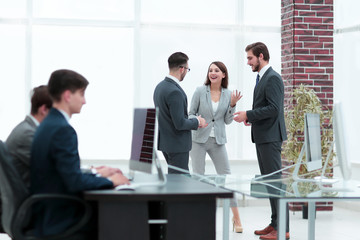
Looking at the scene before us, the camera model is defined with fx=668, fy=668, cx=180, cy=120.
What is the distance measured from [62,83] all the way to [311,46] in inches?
193

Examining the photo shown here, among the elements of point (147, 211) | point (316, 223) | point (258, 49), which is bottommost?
point (316, 223)

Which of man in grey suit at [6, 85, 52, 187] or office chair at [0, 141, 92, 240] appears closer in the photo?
office chair at [0, 141, 92, 240]

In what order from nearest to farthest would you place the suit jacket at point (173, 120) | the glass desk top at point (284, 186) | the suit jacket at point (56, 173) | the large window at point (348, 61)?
the suit jacket at point (56, 173), the glass desk top at point (284, 186), the suit jacket at point (173, 120), the large window at point (348, 61)

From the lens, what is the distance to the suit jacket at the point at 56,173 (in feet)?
10.0

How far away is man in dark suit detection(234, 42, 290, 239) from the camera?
5.55 metres

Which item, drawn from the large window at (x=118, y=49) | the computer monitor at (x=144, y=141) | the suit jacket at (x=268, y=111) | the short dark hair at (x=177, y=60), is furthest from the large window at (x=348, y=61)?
the computer monitor at (x=144, y=141)

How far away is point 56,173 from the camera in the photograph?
315 cm

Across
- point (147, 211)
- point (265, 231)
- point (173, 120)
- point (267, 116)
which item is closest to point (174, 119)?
point (173, 120)

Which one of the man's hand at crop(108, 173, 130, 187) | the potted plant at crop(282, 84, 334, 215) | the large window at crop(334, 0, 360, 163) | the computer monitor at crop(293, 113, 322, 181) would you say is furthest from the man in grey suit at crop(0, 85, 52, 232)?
the large window at crop(334, 0, 360, 163)

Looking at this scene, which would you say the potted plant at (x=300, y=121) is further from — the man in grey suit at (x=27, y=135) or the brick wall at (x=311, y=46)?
the man in grey suit at (x=27, y=135)

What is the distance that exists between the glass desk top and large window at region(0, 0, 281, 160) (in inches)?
151

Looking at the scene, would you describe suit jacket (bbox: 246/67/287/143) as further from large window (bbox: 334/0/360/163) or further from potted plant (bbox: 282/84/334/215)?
large window (bbox: 334/0/360/163)

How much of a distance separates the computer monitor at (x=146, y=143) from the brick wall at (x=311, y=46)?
4084 millimetres

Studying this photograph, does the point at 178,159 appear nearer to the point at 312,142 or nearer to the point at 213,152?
the point at 213,152
